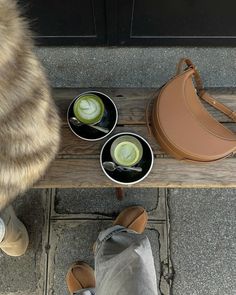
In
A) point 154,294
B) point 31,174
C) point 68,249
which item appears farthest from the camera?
point 68,249

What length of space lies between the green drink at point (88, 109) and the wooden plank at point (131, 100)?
93 millimetres

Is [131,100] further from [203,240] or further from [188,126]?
[203,240]

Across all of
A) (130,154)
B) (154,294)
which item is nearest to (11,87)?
(130,154)

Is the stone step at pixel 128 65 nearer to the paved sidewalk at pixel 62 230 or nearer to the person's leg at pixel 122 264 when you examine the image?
the paved sidewalk at pixel 62 230

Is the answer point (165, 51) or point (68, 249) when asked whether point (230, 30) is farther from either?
point (68, 249)

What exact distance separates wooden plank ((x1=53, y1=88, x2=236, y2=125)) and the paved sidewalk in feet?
1.60

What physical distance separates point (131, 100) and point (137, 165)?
28cm

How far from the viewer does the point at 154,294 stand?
1428mm

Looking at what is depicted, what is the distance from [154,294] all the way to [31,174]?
0.63 meters

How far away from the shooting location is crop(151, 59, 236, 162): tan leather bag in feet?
4.43

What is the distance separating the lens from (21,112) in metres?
0.93

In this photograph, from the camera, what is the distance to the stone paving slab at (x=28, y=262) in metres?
1.80

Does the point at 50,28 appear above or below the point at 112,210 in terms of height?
above

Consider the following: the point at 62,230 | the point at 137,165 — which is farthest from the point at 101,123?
the point at 62,230
